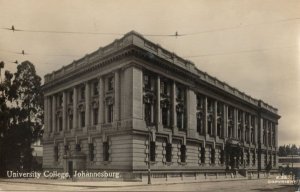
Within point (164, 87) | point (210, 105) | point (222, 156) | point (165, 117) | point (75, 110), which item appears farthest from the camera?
point (222, 156)

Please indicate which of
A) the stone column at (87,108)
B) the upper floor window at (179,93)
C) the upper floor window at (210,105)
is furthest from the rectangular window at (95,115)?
the upper floor window at (210,105)

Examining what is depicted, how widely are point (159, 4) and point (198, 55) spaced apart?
5.12 metres

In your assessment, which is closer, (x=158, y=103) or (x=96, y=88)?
(x=158, y=103)

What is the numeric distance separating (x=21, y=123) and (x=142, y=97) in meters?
14.8

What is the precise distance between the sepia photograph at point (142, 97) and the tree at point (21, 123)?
14cm

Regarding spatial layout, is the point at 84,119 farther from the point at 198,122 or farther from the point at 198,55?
the point at 198,55

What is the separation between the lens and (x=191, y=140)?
34375 mm

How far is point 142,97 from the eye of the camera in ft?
94.8

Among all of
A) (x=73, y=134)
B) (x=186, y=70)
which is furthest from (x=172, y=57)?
(x=73, y=134)

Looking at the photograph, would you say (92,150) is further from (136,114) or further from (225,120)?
(225,120)

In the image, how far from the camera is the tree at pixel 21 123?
32125 mm

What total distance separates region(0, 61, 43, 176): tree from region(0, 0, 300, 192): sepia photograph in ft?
0.45

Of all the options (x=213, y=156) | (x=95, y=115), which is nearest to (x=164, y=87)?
(x=95, y=115)

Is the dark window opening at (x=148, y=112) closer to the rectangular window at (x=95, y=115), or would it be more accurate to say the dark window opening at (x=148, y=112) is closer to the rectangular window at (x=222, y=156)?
the rectangular window at (x=95, y=115)
